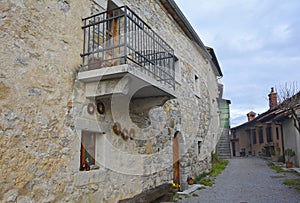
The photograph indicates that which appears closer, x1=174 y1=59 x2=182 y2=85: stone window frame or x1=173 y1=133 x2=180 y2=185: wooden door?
x1=173 y1=133 x2=180 y2=185: wooden door

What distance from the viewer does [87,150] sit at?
4148 millimetres

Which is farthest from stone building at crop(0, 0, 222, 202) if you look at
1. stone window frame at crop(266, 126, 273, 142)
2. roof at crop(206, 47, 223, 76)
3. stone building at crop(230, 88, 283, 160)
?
stone window frame at crop(266, 126, 273, 142)

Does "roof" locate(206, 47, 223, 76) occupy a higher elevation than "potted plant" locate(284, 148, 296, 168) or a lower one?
higher

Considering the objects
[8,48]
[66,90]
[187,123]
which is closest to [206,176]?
[187,123]

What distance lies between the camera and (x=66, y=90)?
3.70 meters

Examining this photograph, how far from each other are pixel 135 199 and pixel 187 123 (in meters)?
5.22

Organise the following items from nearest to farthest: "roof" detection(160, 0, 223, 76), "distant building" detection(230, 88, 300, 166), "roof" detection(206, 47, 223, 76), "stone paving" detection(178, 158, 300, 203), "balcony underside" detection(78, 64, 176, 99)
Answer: "balcony underside" detection(78, 64, 176, 99) → "stone paving" detection(178, 158, 300, 203) → "roof" detection(160, 0, 223, 76) → "distant building" detection(230, 88, 300, 166) → "roof" detection(206, 47, 223, 76)

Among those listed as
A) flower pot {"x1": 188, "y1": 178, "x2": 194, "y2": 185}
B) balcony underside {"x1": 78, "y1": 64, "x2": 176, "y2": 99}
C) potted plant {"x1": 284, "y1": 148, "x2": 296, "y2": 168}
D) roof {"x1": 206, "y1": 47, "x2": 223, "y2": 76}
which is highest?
roof {"x1": 206, "y1": 47, "x2": 223, "y2": 76}

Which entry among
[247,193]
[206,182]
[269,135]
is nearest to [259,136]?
[269,135]

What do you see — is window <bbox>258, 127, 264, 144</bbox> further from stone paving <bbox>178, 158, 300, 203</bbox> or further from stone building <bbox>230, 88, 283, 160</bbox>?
stone paving <bbox>178, 158, 300, 203</bbox>

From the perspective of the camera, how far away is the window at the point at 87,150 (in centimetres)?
403

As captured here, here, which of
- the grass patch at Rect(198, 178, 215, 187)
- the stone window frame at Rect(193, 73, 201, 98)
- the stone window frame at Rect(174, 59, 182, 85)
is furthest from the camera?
the stone window frame at Rect(193, 73, 201, 98)

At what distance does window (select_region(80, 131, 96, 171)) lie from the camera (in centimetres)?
403

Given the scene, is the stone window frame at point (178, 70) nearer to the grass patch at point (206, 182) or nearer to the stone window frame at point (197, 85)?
the stone window frame at point (197, 85)
